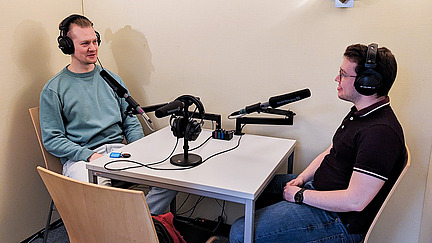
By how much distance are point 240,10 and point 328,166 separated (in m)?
1.01

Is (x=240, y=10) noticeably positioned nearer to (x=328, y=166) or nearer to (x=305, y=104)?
(x=305, y=104)

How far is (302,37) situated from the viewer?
1.97 meters

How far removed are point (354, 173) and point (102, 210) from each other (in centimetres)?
87

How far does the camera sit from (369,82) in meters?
1.35

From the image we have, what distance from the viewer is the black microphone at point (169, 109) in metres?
1.35

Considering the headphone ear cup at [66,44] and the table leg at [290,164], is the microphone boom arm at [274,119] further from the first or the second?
the headphone ear cup at [66,44]

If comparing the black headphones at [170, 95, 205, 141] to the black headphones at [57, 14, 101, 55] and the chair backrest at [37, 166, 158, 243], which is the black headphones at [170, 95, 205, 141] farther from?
the black headphones at [57, 14, 101, 55]

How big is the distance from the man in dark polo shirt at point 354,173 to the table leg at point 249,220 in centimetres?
6

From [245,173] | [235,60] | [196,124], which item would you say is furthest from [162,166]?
[235,60]

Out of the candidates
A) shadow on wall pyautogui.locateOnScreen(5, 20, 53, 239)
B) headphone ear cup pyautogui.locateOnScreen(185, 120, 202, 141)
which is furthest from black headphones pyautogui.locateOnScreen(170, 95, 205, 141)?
shadow on wall pyautogui.locateOnScreen(5, 20, 53, 239)

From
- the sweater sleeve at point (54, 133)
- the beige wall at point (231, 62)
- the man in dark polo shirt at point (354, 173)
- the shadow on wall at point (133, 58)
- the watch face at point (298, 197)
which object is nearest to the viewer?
the man in dark polo shirt at point (354, 173)

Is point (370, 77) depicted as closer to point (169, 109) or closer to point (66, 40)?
point (169, 109)

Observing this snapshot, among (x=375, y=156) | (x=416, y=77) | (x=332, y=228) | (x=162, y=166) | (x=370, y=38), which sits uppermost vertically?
(x=370, y=38)

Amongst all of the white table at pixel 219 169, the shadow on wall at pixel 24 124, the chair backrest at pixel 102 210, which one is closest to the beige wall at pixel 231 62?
the shadow on wall at pixel 24 124
